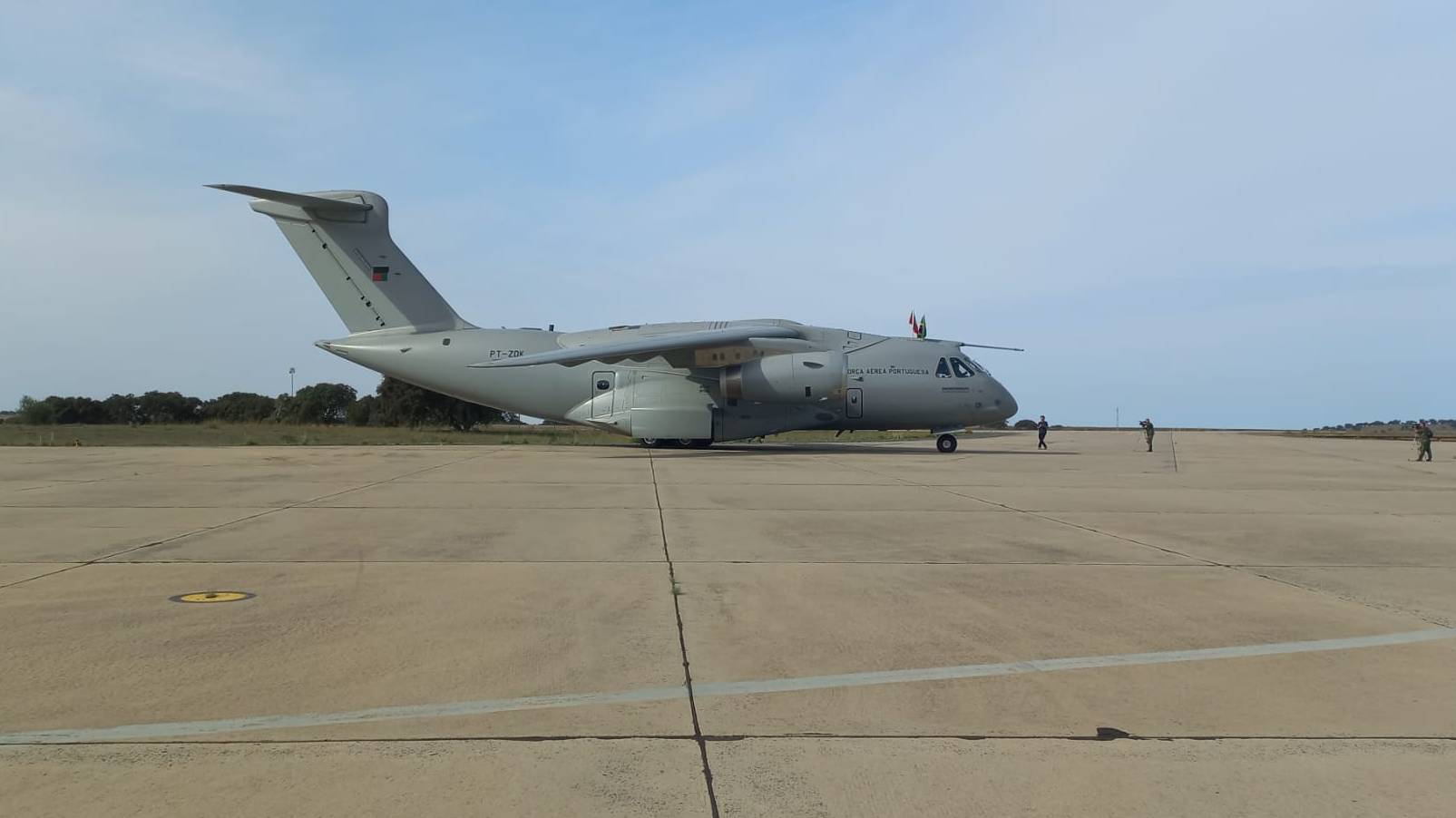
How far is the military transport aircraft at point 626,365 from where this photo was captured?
24.0 metres

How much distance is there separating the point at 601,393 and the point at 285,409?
52423 millimetres

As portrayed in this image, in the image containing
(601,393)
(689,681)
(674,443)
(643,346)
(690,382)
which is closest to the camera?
(689,681)

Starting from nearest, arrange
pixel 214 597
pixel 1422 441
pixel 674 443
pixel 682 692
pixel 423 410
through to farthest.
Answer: pixel 682 692, pixel 214 597, pixel 1422 441, pixel 674 443, pixel 423 410

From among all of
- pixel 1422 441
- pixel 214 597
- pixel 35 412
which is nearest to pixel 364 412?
pixel 35 412

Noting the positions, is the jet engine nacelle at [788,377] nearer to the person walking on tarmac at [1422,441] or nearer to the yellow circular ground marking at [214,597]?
the person walking on tarmac at [1422,441]

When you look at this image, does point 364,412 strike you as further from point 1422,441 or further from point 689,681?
point 689,681

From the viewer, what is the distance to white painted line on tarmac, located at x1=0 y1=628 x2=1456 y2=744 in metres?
3.46

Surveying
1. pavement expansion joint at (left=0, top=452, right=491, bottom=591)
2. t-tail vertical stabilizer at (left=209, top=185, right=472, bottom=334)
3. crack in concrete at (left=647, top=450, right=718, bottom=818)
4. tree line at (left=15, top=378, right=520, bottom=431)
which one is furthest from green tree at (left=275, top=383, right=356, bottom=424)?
crack in concrete at (left=647, top=450, right=718, bottom=818)

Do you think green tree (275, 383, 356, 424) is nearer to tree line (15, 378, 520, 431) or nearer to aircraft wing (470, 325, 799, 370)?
tree line (15, 378, 520, 431)

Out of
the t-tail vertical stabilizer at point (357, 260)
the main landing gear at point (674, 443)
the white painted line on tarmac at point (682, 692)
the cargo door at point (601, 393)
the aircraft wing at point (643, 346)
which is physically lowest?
the white painted line on tarmac at point (682, 692)

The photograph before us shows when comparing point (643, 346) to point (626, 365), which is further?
point (626, 365)

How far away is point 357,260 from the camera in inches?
971

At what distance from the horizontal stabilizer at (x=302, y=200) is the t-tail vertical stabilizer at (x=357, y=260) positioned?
23mm

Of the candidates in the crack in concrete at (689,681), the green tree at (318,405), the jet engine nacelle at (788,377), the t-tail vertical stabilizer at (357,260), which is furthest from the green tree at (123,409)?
the crack in concrete at (689,681)
